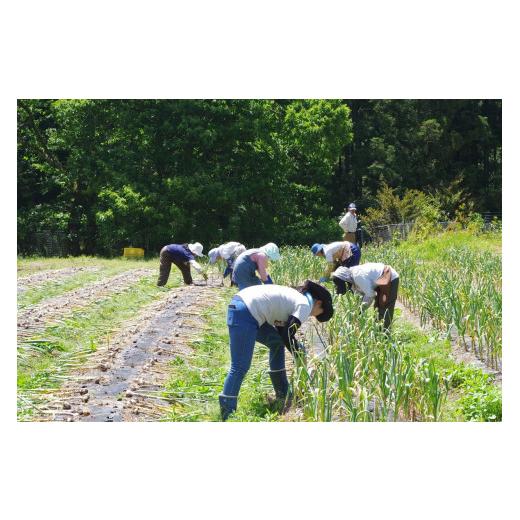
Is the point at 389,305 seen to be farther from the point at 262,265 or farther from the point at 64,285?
the point at 64,285

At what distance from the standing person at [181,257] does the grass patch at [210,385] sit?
3351 mm

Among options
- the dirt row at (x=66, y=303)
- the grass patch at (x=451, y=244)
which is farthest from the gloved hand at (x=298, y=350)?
the grass patch at (x=451, y=244)

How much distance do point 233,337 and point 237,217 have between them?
8.83m

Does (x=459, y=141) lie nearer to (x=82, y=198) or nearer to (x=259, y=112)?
(x=259, y=112)

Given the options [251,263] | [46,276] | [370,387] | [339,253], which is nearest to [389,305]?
[339,253]

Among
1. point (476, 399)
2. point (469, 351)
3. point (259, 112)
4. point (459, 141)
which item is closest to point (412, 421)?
point (476, 399)

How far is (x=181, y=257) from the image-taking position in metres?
10.3

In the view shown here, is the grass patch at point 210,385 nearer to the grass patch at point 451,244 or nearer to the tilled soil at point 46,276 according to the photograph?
the tilled soil at point 46,276

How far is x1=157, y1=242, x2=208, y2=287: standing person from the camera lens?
1018cm

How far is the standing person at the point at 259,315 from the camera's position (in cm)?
443

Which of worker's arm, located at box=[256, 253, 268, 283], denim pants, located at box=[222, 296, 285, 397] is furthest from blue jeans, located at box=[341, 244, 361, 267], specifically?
denim pants, located at box=[222, 296, 285, 397]

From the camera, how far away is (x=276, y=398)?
480 cm

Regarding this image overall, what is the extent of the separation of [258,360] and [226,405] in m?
Answer: 1.47

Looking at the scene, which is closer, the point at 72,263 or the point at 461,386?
the point at 461,386
